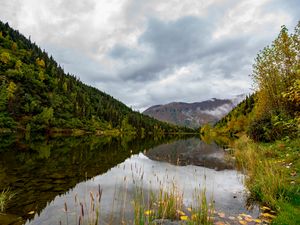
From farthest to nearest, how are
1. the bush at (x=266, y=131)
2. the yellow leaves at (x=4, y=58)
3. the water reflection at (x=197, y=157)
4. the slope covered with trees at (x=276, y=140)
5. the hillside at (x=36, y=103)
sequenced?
the yellow leaves at (x=4, y=58)
the hillside at (x=36, y=103)
the bush at (x=266, y=131)
the water reflection at (x=197, y=157)
the slope covered with trees at (x=276, y=140)

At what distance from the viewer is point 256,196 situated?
1273cm

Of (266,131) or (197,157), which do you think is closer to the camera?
(266,131)

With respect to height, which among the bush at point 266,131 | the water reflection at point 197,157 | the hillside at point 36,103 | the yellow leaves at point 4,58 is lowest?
the water reflection at point 197,157

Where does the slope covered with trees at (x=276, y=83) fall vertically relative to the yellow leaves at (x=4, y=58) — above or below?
below

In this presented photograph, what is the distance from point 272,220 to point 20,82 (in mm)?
172507

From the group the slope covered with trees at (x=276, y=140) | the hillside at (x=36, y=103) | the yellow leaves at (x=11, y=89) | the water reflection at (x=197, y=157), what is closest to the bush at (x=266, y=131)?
the slope covered with trees at (x=276, y=140)

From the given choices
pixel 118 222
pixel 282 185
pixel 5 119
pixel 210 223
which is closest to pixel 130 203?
pixel 118 222

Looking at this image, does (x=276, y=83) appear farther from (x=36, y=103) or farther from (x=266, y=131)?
(x=36, y=103)

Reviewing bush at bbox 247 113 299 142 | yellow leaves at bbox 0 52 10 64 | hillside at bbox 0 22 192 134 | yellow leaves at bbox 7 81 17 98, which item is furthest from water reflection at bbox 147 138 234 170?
yellow leaves at bbox 0 52 10 64

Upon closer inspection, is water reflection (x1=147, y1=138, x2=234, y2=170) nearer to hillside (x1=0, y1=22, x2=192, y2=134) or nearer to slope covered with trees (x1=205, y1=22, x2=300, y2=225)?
slope covered with trees (x1=205, y1=22, x2=300, y2=225)

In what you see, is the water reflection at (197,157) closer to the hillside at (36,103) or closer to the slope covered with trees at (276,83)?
the slope covered with trees at (276,83)

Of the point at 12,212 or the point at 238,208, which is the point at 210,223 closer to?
the point at 238,208

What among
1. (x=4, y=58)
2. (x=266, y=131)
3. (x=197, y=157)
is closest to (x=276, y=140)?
(x=266, y=131)

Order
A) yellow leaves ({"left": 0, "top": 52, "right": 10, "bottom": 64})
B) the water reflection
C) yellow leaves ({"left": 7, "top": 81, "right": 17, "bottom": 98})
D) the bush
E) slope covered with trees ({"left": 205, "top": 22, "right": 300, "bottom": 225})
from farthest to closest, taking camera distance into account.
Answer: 1. yellow leaves ({"left": 0, "top": 52, "right": 10, "bottom": 64})
2. yellow leaves ({"left": 7, "top": 81, "right": 17, "bottom": 98})
3. the bush
4. the water reflection
5. slope covered with trees ({"left": 205, "top": 22, "right": 300, "bottom": 225})
